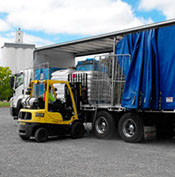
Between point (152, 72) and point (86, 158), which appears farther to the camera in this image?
point (152, 72)

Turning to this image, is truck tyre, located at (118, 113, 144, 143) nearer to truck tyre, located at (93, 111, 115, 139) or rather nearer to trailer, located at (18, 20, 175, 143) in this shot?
trailer, located at (18, 20, 175, 143)

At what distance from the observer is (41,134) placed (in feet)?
31.3

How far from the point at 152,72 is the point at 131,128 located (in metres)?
2.02

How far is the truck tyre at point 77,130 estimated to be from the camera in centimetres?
1032

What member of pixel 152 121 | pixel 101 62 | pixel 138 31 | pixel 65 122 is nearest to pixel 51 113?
pixel 65 122

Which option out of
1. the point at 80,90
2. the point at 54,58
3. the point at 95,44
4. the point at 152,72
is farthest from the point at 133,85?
the point at 54,58

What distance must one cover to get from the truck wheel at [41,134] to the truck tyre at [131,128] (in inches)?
98.3

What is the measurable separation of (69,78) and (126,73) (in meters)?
2.98

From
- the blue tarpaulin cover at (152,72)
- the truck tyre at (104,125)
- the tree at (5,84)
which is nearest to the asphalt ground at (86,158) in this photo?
the truck tyre at (104,125)

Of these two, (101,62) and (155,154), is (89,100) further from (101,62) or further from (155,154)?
(155,154)

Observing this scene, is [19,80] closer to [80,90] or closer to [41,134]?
[80,90]

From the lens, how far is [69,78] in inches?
458

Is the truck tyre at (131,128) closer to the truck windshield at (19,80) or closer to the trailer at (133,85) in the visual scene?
the trailer at (133,85)

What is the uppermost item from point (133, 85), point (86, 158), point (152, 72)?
point (152, 72)
